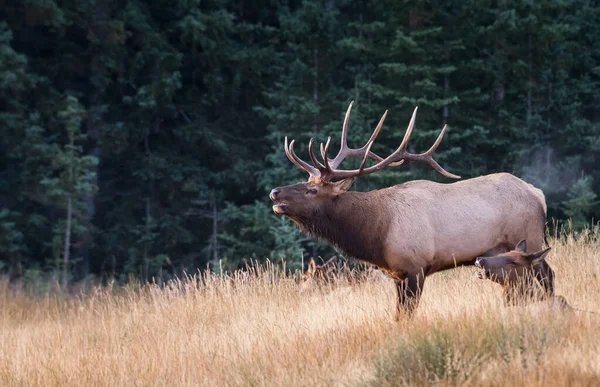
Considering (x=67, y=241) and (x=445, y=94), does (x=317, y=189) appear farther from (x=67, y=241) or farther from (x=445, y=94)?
(x=445, y=94)

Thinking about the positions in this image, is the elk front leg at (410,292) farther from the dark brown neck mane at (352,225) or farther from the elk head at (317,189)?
the elk head at (317,189)

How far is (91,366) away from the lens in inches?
292

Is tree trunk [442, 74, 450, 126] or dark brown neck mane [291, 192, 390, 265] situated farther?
tree trunk [442, 74, 450, 126]

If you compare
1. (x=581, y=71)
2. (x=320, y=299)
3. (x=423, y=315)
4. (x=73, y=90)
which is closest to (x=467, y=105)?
(x=581, y=71)

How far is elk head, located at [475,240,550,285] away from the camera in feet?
23.9

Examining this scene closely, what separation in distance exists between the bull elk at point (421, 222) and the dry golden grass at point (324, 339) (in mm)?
354

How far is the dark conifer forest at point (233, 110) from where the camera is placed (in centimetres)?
2095

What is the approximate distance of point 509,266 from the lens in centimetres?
731

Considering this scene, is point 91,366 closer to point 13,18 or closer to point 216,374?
point 216,374

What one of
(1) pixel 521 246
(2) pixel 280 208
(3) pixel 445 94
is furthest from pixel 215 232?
(1) pixel 521 246

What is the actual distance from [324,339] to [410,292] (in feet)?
3.02

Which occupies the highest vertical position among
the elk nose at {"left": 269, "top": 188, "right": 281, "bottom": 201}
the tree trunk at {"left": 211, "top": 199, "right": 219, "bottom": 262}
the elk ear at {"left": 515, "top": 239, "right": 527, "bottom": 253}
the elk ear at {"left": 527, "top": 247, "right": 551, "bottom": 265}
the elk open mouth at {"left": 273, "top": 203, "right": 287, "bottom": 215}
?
the elk nose at {"left": 269, "top": 188, "right": 281, "bottom": 201}

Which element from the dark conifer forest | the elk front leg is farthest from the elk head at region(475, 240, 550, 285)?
the dark conifer forest

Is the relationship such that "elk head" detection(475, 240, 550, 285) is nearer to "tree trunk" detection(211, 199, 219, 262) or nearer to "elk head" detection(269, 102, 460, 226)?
"elk head" detection(269, 102, 460, 226)
